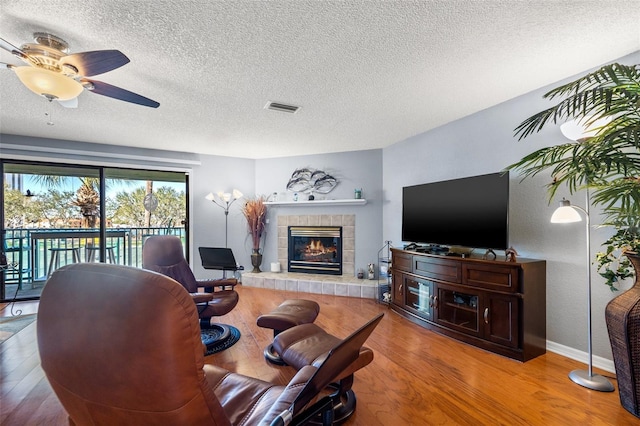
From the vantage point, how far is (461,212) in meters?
3.18

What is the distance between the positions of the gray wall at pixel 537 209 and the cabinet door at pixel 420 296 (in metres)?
1.00

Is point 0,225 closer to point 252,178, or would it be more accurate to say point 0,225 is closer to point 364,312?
point 252,178

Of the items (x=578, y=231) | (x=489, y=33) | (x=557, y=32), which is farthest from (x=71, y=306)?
(x=578, y=231)

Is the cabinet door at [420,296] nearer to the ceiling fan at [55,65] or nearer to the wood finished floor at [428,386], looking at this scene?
the wood finished floor at [428,386]

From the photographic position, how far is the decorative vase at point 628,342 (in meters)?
1.80

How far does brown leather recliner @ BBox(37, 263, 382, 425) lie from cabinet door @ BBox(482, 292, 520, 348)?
2.61 m

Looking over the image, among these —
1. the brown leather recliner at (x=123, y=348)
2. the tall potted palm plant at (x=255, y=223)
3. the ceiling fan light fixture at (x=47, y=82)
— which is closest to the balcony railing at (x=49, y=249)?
the tall potted palm plant at (x=255, y=223)

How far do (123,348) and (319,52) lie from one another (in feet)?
7.00

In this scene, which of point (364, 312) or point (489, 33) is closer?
point (489, 33)

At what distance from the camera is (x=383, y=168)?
16.2 feet

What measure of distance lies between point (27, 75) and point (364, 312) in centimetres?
384

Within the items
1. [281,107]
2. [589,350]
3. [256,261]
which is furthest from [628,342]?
[256,261]

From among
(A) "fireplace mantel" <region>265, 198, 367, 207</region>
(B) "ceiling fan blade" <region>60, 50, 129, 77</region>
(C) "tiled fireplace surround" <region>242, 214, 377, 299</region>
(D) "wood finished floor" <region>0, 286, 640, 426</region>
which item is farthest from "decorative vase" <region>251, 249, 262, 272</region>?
(B) "ceiling fan blade" <region>60, 50, 129, 77</region>

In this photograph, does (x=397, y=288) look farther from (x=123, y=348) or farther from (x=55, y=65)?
(x=55, y=65)
